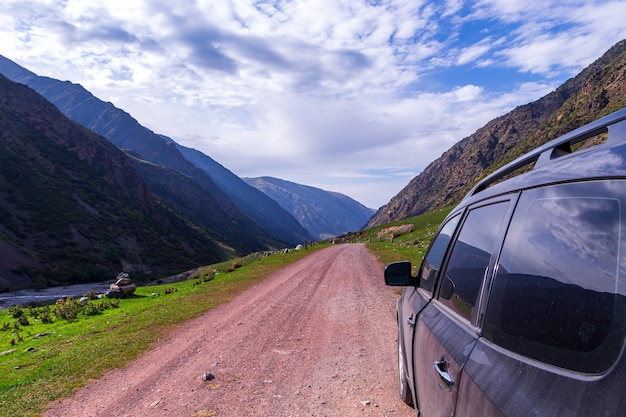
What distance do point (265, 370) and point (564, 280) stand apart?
17.2 ft

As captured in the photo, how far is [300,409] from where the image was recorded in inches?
183

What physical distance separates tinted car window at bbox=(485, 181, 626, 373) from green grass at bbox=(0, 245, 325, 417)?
573 cm

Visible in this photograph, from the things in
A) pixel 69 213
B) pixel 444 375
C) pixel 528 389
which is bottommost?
pixel 444 375

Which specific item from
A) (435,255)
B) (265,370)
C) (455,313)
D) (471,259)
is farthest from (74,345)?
(471,259)

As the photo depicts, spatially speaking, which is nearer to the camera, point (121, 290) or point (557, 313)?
point (557, 313)

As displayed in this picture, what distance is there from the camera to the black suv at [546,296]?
1312 millimetres

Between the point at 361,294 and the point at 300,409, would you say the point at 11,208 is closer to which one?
the point at 361,294

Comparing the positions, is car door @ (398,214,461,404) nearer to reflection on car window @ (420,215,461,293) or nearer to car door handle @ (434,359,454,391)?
reflection on car window @ (420,215,461,293)

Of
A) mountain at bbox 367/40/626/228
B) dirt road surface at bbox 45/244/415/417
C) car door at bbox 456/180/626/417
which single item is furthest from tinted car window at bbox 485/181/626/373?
mountain at bbox 367/40/626/228

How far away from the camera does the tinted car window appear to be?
52.1 inches

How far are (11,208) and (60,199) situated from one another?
7.69 m

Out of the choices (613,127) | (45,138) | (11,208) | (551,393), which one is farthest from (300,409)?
(45,138)

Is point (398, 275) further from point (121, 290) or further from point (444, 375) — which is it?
point (121, 290)

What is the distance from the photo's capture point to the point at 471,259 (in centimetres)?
254
